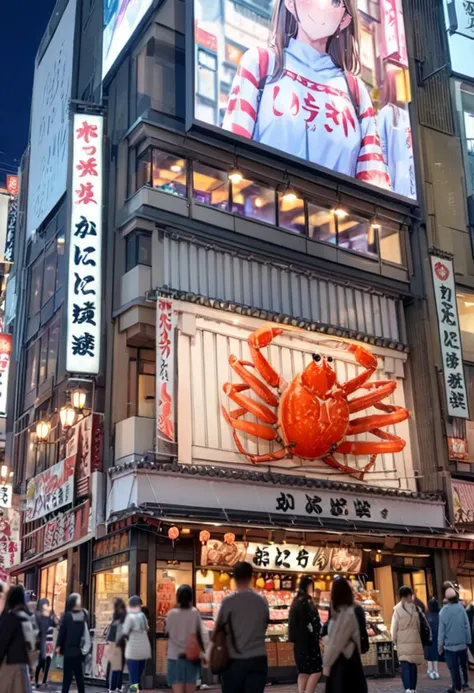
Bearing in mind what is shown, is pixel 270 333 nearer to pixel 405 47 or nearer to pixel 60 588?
pixel 60 588

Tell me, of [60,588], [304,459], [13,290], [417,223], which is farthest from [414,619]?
[13,290]

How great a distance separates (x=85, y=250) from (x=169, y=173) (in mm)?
3202

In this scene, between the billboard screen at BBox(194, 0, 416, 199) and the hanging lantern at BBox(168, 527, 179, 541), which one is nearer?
the hanging lantern at BBox(168, 527, 179, 541)

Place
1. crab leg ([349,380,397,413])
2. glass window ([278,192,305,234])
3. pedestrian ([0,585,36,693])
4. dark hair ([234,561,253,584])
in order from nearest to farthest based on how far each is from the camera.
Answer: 1. dark hair ([234,561,253,584])
2. pedestrian ([0,585,36,693])
3. crab leg ([349,380,397,413])
4. glass window ([278,192,305,234])

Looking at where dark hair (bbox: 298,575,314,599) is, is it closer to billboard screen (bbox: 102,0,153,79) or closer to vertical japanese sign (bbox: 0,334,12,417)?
billboard screen (bbox: 102,0,153,79)

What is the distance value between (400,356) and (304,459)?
208 inches

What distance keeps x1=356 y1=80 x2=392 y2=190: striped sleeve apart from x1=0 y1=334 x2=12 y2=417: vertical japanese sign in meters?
13.8

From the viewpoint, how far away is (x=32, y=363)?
2712 centimetres

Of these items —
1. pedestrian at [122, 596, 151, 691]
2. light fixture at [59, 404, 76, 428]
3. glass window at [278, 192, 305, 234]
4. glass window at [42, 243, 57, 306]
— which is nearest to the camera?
pedestrian at [122, 596, 151, 691]

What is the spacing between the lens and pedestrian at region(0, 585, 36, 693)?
856cm

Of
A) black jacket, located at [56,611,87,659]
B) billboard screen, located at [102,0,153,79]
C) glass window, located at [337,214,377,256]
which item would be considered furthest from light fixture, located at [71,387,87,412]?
billboard screen, located at [102,0,153,79]

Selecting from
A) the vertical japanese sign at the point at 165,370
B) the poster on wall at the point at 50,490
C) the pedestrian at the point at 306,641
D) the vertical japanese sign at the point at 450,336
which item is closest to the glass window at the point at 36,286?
the poster on wall at the point at 50,490

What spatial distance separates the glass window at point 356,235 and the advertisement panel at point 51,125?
8897 millimetres

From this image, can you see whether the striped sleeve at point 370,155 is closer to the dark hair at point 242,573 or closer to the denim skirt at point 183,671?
the denim skirt at point 183,671
